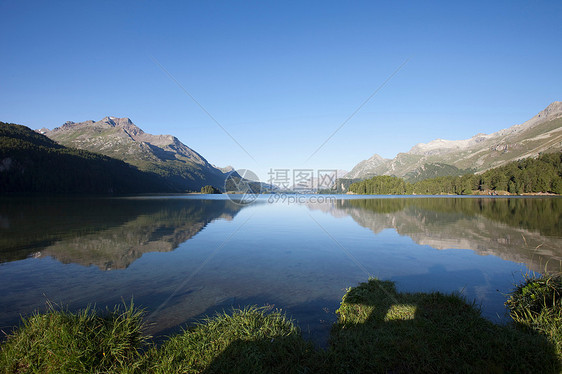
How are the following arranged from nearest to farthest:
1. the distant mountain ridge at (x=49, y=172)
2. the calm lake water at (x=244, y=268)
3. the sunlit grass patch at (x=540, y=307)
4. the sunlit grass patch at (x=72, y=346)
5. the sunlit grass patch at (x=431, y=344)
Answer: the sunlit grass patch at (x=72, y=346) < the sunlit grass patch at (x=431, y=344) < the sunlit grass patch at (x=540, y=307) < the calm lake water at (x=244, y=268) < the distant mountain ridge at (x=49, y=172)

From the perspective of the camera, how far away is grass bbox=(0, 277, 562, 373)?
4.61 meters

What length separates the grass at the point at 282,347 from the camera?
15.1ft

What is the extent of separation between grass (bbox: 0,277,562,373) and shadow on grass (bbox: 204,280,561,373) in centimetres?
2

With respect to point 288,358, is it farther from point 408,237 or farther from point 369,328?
point 408,237

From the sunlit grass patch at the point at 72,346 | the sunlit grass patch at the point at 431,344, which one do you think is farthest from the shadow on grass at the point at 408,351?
the sunlit grass patch at the point at 72,346

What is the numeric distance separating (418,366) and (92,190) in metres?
189

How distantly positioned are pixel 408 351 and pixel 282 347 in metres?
2.33

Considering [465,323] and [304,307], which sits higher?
[465,323]

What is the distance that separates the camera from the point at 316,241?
18422 mm

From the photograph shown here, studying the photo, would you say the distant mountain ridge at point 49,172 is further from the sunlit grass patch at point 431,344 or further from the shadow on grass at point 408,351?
the sunlit grass patch at point 431,344

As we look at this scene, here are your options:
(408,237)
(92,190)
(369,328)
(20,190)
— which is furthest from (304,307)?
(92,190)

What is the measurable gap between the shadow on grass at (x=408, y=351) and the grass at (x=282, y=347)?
0.06 feet

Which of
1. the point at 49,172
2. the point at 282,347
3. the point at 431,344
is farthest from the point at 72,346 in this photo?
the point at 49,172

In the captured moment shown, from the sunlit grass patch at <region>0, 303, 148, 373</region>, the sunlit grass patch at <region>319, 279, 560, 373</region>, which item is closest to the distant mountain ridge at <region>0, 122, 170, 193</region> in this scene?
the sunlit grass patch at <region>0, 303, 148, 373</region>
